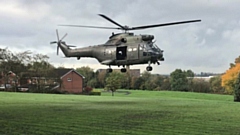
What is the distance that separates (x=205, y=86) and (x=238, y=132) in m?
84.2

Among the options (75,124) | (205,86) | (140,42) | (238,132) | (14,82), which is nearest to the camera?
(238,132)

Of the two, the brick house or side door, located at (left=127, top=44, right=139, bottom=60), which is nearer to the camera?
side door, located at (left=127, top=44, right=139, bottom=60)

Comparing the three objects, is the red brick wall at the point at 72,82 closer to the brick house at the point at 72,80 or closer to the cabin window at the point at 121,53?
the brick house at the point at 72,80

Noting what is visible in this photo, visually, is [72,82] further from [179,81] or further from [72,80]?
[179,81]

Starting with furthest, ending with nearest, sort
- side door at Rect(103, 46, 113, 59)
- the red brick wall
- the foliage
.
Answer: the red brick wall → the foliage → side door at Rect(103, 46, 113, 59)

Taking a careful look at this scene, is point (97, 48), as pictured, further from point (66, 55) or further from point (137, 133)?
point (137, 133)

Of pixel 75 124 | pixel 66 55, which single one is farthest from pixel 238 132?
pixel 66 55

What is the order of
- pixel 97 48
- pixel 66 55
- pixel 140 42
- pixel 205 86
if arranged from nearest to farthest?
pixel 140 42, pixel 97 48, pixel 66 55, pixel 205 86

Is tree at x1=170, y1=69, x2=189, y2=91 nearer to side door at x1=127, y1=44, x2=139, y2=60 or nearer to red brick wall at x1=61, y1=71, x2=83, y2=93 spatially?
red brick wall at x1=61, y1=71, x2=83, y2=93

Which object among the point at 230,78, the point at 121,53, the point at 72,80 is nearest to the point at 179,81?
the point at 230,78

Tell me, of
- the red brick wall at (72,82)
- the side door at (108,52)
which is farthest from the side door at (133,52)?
the red brick wall at (72,82)

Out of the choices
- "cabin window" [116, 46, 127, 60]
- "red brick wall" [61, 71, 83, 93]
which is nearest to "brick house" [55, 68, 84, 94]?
"red brick wall" [61, 71, 83, 93]

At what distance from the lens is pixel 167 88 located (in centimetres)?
10169

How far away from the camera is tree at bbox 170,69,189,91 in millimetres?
96250
